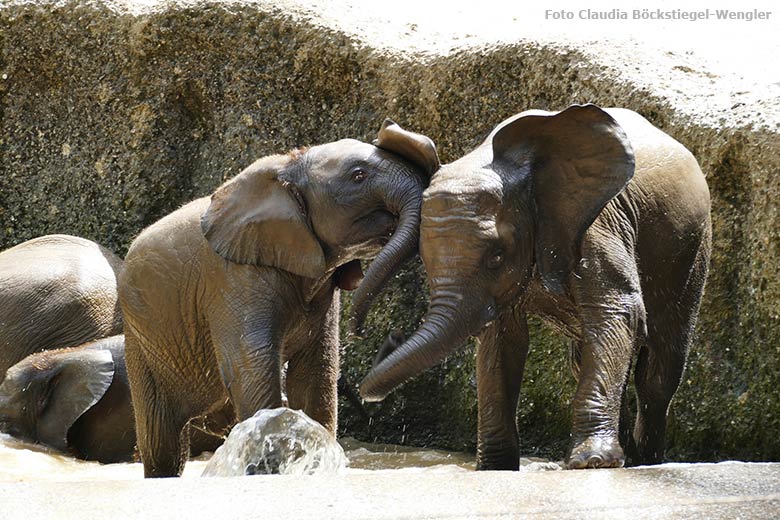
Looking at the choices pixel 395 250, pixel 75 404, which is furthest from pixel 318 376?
pixel 75 404

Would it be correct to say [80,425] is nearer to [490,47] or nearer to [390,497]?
[490,47]

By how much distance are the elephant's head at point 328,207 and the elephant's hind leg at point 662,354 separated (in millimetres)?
1139

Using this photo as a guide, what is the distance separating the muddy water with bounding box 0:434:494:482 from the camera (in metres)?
7.42

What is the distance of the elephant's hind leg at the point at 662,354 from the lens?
6.02 m

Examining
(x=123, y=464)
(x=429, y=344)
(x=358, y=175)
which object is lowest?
(x=123, y=464)

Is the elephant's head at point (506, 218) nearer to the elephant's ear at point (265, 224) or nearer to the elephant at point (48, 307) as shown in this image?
the elephant's ear at point (265, 224)

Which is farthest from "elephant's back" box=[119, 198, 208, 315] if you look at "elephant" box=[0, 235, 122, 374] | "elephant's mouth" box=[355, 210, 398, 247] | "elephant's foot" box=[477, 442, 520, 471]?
"elephant" box=[0, 235, 122, 374]

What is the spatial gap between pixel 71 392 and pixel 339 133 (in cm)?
224

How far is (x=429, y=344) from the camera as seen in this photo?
498 centimetres

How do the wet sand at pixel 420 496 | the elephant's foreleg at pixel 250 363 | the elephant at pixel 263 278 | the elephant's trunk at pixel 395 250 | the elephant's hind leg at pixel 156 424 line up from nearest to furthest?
the wet sand at pixel 420 496
the elephant's trunk at pixel 395 250
the elephant at pixel 263 278
the elephant's foreleg at pixel 250 363
the elephant's hind leg at pixel 156 424

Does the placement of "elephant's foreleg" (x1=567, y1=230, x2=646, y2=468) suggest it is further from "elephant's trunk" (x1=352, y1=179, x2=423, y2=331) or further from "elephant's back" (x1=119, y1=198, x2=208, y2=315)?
"elephant's back" (x1=119, y1=198, x2=208, y2=315)

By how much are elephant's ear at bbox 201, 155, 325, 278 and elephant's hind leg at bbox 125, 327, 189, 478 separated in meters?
0.84

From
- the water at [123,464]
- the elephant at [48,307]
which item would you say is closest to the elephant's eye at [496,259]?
the water at [123,464]

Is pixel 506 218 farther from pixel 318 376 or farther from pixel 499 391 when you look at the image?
pixel 318 376
